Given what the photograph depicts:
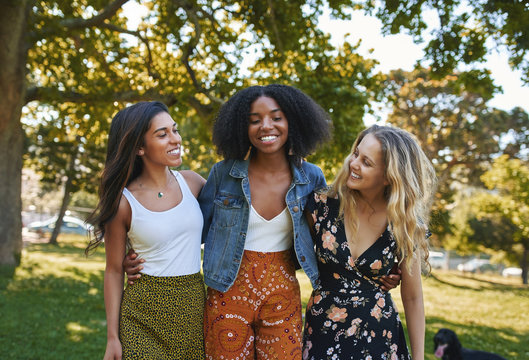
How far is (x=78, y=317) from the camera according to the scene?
7.54 meters

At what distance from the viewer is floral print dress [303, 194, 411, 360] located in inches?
106

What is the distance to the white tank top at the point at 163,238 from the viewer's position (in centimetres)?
266

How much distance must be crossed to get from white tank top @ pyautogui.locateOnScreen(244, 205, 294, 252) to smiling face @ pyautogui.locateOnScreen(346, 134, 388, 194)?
478 millimetres

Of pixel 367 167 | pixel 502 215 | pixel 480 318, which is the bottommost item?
pixel 480 318

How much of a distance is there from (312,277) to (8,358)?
4.35 meters

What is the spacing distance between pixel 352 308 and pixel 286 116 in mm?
1321

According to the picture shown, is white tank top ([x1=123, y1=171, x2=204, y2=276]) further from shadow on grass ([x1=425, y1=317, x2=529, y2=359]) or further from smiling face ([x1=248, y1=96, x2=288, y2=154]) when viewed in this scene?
shadow on grass ([x1=425, y1=317, x2=529, y2=359])

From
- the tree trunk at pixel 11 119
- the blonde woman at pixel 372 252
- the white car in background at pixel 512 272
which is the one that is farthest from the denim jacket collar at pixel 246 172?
the white car in background at pixel 512 272

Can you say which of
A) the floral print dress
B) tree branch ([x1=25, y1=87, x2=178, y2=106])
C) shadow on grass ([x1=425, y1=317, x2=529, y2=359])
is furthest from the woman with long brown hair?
tree branch ([x1=25, y1=87, x2=178, y2=106])

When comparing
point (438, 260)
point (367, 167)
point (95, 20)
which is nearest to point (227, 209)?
point (367, 167)

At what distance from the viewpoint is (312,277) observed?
2.87 metres

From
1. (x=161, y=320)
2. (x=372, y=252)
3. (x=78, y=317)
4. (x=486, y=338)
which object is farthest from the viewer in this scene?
(x=486, y=338)

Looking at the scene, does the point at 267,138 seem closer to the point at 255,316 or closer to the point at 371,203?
the point at 371,203

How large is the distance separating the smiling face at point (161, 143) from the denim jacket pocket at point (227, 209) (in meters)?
0.38
